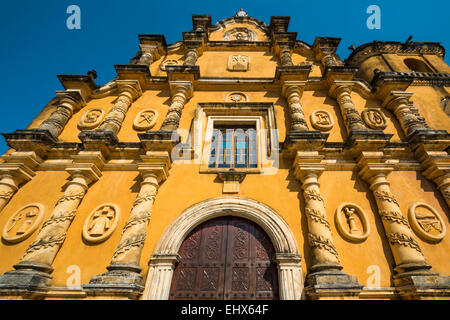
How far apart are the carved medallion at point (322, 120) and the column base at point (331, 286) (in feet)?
14.3

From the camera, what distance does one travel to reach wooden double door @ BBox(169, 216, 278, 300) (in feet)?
14.3

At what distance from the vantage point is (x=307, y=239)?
4773mm

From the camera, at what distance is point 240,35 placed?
35.7 feet

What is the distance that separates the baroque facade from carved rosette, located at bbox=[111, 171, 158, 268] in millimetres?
27

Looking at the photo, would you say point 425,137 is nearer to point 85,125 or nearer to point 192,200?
point 192,200

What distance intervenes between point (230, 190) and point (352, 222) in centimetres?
303

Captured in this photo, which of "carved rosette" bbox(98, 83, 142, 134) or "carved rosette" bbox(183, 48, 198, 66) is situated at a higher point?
"carved rosette" bbox(183, 48, 198, 66)

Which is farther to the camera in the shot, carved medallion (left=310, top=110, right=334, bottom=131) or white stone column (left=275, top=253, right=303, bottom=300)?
carved medallion (left=310, top=110, right=334, bottom=131)

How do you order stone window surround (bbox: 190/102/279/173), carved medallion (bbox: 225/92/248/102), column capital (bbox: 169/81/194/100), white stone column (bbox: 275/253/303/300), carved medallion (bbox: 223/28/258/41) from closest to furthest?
white stone column (bbox: 275/253/303/300)
stone window surround (bbox: 190/102/279/173)
column capital (bbox: 169/81/194/100)
carved medallion (bbox: 225/92/248/102)
carved medallion (bbox: 223/28/258/41)

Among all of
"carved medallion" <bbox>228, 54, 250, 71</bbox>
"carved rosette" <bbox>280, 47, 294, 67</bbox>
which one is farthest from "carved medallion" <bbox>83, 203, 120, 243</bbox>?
"carved rosette" <bbox>280, 47, 294, 67</bbox>

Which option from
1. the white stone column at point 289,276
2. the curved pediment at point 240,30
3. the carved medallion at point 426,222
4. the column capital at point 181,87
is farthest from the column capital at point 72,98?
the carved medallion at point 426,222

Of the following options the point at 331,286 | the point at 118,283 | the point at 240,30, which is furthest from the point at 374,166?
the point at 240,30

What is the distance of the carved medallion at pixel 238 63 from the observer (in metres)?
8.92

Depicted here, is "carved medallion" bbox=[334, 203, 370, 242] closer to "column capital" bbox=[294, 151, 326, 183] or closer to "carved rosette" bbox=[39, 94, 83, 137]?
"column capital" bbox=[294, 151, 326, 183]
